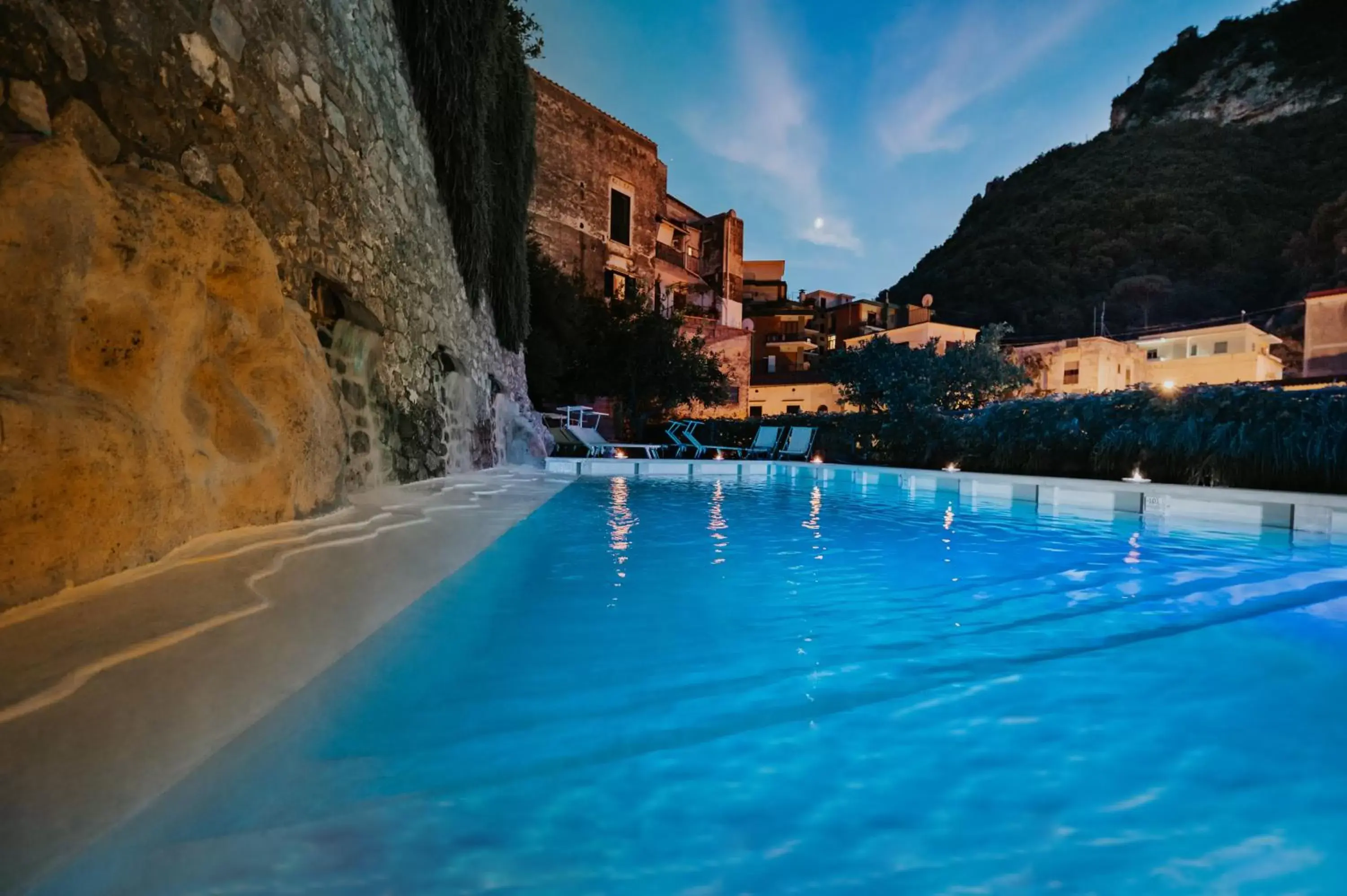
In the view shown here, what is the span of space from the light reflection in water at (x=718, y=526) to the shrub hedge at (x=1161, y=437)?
15.0 feet

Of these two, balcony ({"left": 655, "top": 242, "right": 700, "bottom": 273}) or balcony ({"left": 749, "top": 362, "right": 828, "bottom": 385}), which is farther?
balcony ({"left": 749, "top": 362, "right": 828, "bottom": 385})

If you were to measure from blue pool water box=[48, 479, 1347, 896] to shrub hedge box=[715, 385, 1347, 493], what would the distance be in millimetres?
4464

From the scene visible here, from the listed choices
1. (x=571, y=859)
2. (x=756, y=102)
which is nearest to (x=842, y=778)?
(x=571, y=859)

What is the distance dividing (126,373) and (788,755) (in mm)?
2470

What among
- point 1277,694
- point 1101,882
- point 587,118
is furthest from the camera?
point 587,118

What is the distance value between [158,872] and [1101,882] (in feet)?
5.64

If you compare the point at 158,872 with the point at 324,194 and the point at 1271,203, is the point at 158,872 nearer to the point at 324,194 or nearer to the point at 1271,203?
the point at 324,194

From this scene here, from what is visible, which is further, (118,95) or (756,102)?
(756,102)

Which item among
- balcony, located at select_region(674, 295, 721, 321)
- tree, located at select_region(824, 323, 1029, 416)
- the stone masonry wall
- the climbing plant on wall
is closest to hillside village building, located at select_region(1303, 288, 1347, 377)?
tree, located at select_region(824, 323, 1029, 416)

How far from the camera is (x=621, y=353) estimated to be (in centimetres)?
1902

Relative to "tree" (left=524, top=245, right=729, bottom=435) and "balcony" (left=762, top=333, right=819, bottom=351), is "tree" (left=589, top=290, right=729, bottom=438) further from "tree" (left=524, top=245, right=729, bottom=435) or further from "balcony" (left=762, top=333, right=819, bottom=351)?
"balcony" (left=762, top=333, right=819, bottom=351)

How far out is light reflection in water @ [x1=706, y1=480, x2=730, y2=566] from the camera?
13.5 feet

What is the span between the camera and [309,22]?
413 cm

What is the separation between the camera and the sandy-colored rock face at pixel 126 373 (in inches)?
66.5
